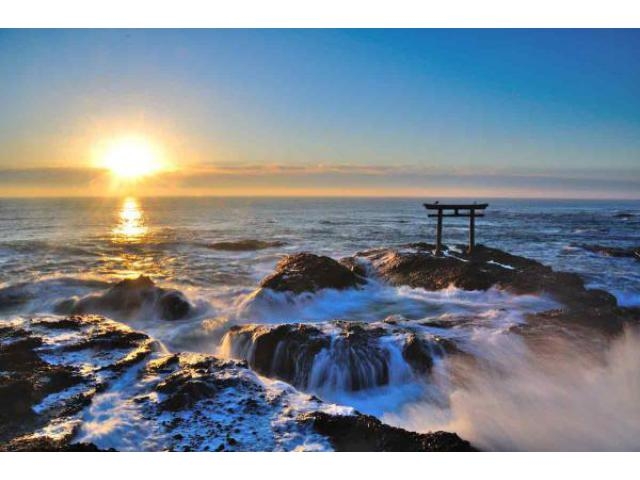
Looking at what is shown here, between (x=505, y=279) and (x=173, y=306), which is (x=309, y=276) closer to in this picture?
(x=173, y=306)

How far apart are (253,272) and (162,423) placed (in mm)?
11755

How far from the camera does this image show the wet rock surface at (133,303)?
12.2m

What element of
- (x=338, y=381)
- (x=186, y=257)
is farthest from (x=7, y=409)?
(x=186, y=257)

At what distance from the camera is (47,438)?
5.85 metres

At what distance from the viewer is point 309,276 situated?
14047mm

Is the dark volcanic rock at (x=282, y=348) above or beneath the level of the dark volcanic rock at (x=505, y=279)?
beneath

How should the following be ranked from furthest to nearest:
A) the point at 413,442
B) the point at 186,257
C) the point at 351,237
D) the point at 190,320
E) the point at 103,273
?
the point at 351,237 → the point at 186,257 → the point at 103,273 → the point at 190,320 → the point at 413,442

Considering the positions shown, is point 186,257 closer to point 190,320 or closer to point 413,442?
point 190,320

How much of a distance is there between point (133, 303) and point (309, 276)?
5081 mm

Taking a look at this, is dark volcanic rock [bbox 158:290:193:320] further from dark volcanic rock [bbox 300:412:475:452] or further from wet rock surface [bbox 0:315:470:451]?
dark volcanic rock [bbox 300:412:475:452]

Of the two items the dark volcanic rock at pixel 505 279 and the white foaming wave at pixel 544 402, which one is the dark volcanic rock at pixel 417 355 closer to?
the white foaming wave at pixel 544 402

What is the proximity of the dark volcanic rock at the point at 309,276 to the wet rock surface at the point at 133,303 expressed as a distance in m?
2.57

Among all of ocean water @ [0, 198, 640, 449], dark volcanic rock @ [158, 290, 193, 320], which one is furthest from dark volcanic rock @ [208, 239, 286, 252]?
dark volcanic rock @ [158, 290, 193, 320]

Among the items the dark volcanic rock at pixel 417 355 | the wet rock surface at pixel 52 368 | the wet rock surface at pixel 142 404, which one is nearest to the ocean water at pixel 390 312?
the dark volcanic rock at pixel 417 355
